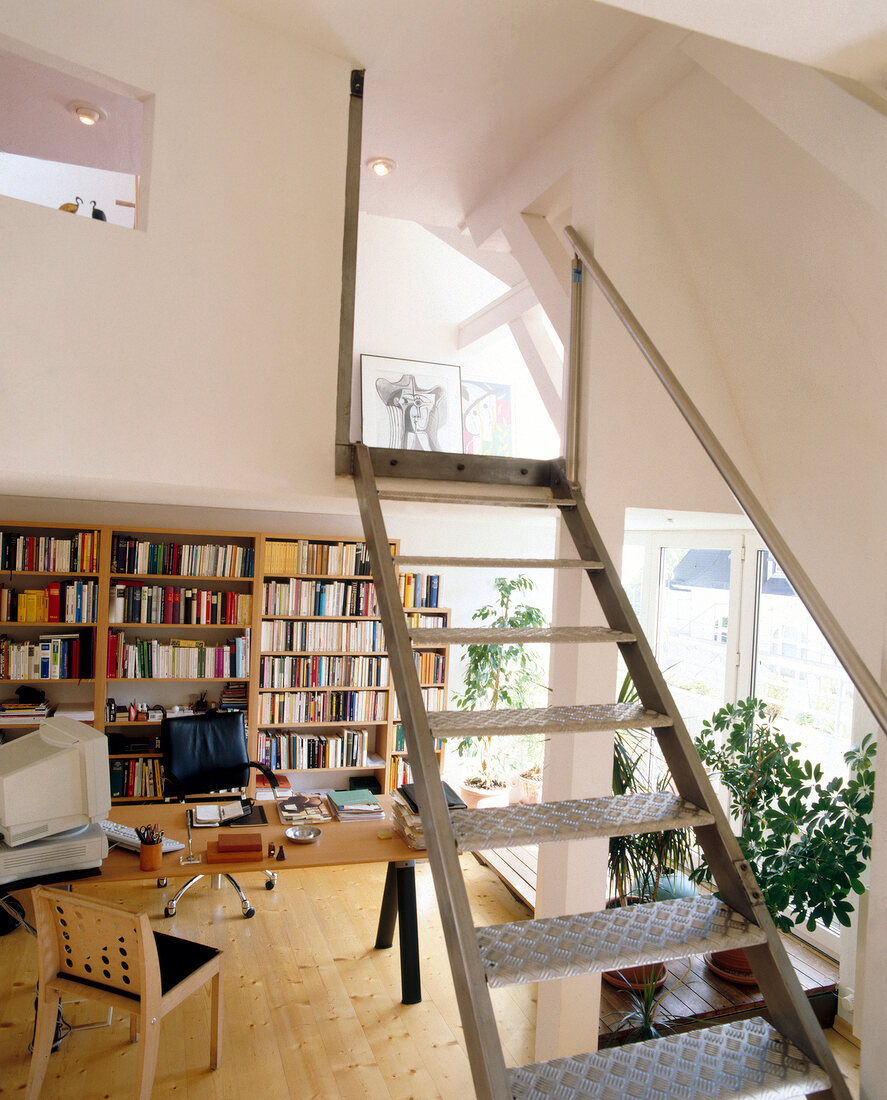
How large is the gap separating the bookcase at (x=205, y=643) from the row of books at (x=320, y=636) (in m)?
0.01

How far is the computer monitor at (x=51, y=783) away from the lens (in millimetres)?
3006

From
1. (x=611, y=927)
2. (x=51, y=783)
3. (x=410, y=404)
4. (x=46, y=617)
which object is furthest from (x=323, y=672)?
(x=611, y=927)

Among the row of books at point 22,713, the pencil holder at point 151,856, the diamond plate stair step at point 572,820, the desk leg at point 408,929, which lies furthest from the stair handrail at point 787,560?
the row of books at point 22,713

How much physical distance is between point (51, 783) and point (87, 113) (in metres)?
2.96

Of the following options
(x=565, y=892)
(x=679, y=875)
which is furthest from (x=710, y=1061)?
(x=679, y=875)

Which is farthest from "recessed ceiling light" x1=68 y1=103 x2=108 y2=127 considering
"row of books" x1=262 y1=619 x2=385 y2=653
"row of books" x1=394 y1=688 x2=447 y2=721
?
"row of books" x1=394 y1=688 x2=447 y2=721

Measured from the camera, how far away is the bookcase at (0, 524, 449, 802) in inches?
204

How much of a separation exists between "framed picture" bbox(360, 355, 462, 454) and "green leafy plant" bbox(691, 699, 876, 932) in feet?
11.1

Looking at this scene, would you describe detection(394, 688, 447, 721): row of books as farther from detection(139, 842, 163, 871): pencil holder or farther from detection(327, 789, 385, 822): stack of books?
detection(139, 842, 163, 871): pencil holder

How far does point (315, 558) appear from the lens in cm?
574

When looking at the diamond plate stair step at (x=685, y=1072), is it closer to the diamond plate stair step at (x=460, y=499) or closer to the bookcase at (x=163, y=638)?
the diamond plate stair step at (x=460, y=499)

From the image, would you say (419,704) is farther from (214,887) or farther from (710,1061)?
(214,887)

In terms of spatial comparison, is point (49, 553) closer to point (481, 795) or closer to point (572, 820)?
point (481, 795)

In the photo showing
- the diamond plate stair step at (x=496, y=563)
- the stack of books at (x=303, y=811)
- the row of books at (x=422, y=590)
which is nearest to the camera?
the diamond plate stair step at (x=496, y=563)
